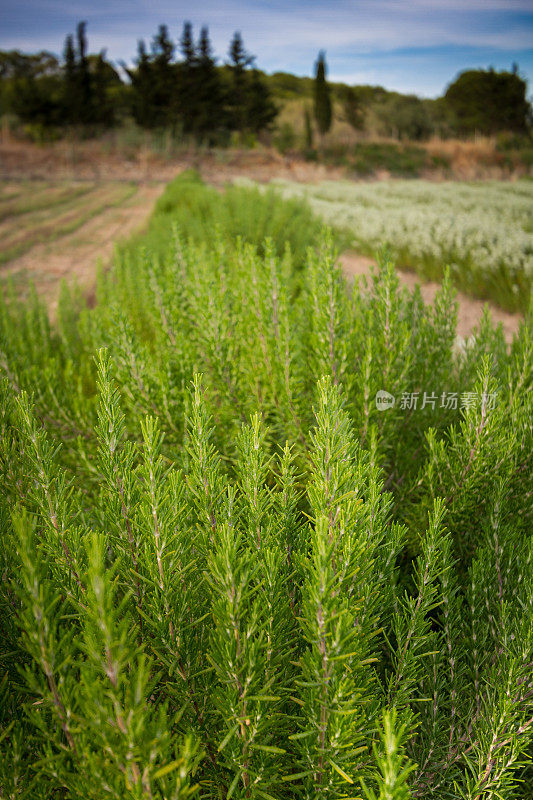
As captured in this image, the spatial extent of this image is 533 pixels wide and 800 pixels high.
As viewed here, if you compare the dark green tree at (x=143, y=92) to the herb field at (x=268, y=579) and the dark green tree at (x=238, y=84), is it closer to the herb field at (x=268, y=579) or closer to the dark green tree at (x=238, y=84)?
the dark green tree at (x=238, y=84)

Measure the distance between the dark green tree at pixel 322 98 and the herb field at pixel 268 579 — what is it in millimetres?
43445

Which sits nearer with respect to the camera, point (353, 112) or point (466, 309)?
point (466, 309)

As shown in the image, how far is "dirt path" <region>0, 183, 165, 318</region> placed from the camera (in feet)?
34.8

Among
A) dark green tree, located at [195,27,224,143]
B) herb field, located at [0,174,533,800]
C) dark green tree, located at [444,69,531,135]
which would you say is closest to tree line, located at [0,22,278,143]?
dark green tree, located at [195,27,224,143]

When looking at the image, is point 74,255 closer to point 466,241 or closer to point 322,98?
point 466,241

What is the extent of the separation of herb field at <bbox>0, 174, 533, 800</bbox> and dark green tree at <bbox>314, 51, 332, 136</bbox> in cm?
4345

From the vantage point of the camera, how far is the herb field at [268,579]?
0.73 m

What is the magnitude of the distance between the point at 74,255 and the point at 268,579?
14.4 metres

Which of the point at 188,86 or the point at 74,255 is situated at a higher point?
the point at 188,86

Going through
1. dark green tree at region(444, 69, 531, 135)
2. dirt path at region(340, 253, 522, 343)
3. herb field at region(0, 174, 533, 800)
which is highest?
dark green tree at region(444, 69, 531, 135)

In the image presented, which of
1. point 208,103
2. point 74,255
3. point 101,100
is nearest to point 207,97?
point 208,103

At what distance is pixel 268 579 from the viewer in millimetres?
916

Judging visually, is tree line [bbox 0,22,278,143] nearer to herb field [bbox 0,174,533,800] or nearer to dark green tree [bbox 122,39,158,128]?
dark green tree [bbox 122,39,158,128]

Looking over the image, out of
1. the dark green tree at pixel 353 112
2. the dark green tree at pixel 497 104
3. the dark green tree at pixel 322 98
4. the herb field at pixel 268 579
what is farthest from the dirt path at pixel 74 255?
the dark green tree at pixel 353 112
